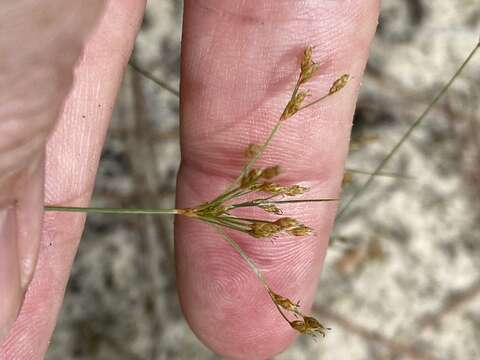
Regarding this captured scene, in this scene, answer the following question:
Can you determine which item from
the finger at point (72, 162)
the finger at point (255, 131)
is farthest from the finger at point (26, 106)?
the finger at point (255, 131)

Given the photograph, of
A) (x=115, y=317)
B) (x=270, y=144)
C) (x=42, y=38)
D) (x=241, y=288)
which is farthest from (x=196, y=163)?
(x=42, y=38)

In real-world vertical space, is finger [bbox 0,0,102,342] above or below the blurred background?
below

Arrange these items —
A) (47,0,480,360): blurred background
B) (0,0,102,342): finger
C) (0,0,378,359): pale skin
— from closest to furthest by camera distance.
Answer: (0,0,102,342): finger < (0,0,378,359): pale skin < (47,0,480,360): blurred background

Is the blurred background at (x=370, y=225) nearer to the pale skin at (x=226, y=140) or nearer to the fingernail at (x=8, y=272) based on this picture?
the pale skin at (x=226, y=140)

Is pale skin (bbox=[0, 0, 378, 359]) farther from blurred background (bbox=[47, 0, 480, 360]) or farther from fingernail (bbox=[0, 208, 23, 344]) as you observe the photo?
fingernail (bbox=[0, 208, 23, 344])

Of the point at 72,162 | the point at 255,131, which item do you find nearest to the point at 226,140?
the point at 255,131

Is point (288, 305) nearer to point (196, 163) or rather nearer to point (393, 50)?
point (196, 163)

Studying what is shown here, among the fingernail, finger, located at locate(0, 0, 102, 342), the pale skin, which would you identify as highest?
the pale skin

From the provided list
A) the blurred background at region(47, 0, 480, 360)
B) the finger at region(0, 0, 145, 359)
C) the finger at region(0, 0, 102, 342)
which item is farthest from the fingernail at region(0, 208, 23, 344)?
the blurred background at region(47, 0, 480, 360)
